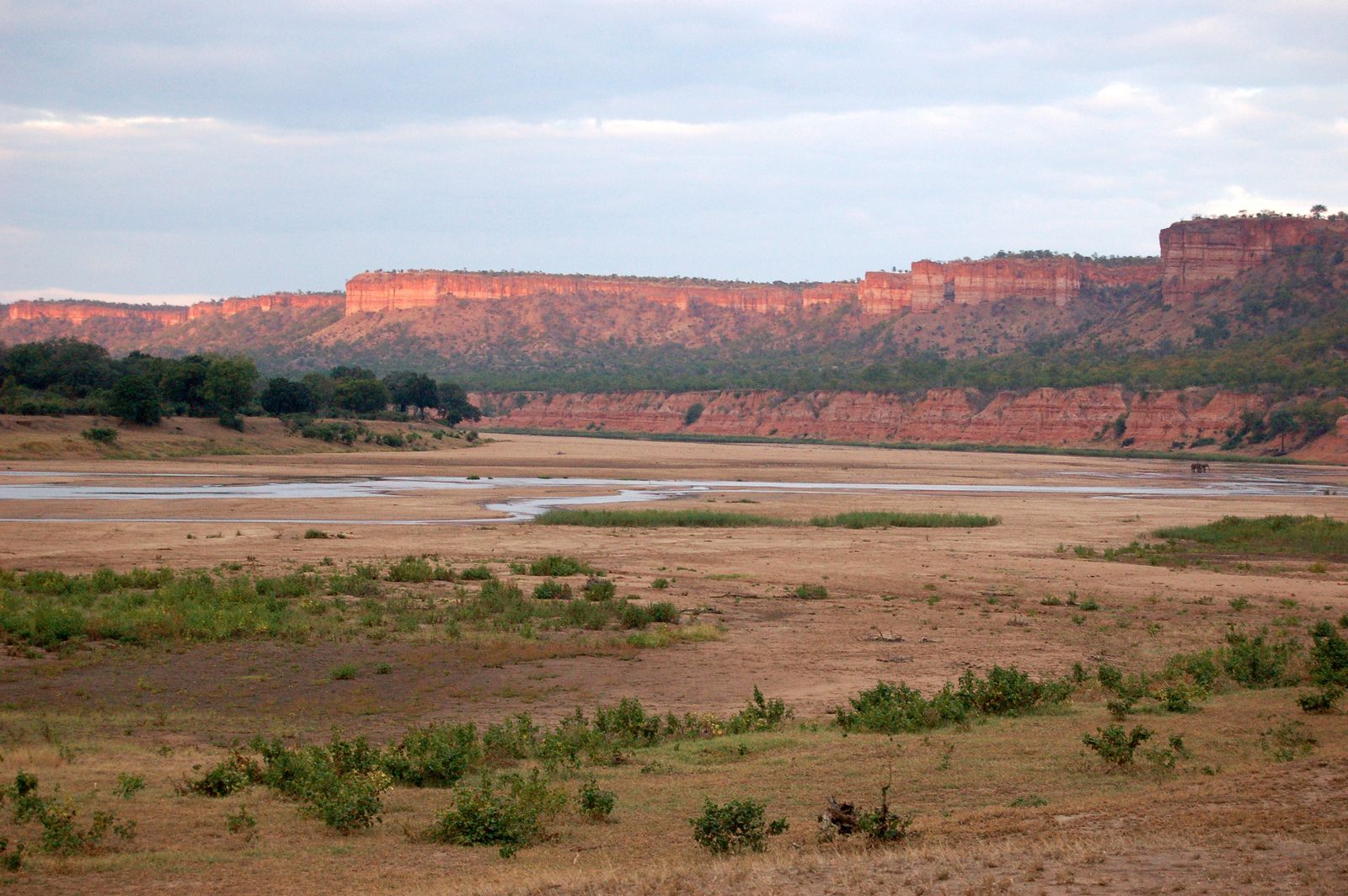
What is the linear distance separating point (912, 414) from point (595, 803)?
114414mm

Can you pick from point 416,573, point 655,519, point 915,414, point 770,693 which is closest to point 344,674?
point 770,693

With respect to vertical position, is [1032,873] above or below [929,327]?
below

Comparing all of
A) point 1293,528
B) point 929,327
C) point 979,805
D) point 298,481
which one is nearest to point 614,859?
point 979,805

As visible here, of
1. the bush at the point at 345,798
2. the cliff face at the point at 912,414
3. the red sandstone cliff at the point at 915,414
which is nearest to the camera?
the bush at the point at 345,798

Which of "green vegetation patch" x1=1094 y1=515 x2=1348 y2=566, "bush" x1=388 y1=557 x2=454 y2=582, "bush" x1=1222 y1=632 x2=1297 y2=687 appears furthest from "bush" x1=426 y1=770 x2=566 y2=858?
"green vegetation patch" x1=1094 y1=515 x2=1348 y2=566

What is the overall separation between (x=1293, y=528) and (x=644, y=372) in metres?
142

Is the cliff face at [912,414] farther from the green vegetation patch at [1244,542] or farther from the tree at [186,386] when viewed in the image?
the green vegetation patch at [1244,542]

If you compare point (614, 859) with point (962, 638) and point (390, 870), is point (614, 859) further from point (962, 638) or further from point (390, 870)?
point (962, 638)

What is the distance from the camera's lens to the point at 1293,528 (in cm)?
3569

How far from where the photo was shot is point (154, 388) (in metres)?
67.8

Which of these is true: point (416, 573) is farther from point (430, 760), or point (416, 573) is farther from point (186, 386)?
point (186, 386)

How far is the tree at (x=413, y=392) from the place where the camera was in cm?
10650

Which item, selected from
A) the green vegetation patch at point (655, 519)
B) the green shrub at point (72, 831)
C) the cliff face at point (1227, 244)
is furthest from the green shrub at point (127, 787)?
the cliff face at point (1227, 244)

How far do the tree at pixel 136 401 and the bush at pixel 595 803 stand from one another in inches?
2438
